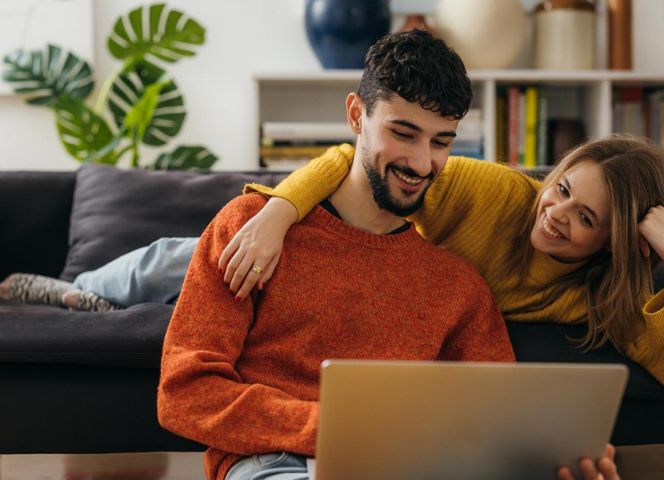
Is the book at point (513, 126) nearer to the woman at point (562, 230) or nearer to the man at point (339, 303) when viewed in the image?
the woman at point (562, 230)

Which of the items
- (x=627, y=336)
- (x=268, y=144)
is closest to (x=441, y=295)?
(x=627, y=336)

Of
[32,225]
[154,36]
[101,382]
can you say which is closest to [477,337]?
[101,382]

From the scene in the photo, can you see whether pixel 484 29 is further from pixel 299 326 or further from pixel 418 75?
pixel 299 326

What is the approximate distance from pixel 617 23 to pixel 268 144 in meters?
1.34

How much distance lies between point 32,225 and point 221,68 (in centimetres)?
124

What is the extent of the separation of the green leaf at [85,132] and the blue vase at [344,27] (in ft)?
2.54

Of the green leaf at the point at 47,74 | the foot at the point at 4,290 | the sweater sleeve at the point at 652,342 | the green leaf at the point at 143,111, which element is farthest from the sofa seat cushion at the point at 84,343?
the green leaf at the point at 47,74

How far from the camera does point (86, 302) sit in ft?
6.77

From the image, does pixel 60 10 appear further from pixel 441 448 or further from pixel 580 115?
pixel 441 448

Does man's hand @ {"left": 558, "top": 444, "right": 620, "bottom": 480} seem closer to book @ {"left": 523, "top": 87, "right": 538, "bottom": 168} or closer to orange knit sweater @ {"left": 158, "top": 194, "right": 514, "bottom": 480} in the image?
orange knit sweater @ {"left": 158, "top": 194, "right": 514, "bottom": 480}

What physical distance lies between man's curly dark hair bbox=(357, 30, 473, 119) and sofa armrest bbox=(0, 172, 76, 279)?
1247 mm

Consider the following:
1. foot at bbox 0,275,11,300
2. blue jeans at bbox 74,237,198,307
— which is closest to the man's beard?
blue jeans at bbox 74,237,198,307

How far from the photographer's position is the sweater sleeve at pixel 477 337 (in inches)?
59.0

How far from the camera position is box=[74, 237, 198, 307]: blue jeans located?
1.98 meters
